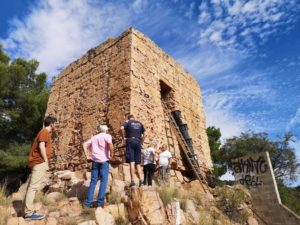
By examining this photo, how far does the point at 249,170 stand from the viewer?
676 cm

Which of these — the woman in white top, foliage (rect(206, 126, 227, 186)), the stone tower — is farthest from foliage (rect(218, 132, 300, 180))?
the woman in white top

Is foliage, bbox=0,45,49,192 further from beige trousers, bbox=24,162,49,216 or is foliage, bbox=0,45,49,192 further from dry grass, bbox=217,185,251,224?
dry grass, bbox=217,185,251,224

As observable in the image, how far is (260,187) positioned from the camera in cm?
640

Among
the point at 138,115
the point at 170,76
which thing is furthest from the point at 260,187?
the point at 170,76

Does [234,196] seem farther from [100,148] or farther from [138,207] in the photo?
[100,148]

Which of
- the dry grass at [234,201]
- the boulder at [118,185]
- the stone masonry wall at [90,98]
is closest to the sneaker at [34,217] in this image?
the boulder at [118,185]

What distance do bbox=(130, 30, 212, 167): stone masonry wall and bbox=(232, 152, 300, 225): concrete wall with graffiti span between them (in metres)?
2.13

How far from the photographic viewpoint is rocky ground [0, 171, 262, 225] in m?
4.19

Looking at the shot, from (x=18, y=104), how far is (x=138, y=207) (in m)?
10.3

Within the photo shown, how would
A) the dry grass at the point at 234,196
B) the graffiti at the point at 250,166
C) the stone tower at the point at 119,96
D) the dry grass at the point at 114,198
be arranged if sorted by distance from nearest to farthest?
the dry grass at the point at 114,198 → the dry grass at the point at 234,196 → the graffiti at the point at 250,166 → the stone tower at the point at 119,96

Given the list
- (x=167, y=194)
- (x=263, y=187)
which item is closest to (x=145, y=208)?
(x=167, y=194)

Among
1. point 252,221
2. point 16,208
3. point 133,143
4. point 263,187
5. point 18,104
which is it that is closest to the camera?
point 16,208

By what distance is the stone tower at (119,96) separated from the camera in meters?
7.39

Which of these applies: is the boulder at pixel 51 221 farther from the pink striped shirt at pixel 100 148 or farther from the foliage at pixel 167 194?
the foliage at pixel 167 194
